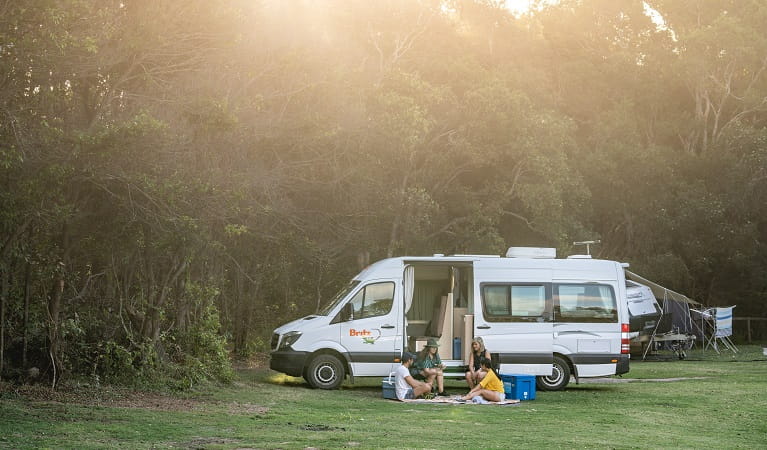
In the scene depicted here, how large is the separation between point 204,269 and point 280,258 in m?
5.06

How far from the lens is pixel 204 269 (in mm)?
21391

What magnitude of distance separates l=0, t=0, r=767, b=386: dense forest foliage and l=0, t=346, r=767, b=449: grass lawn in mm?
1771

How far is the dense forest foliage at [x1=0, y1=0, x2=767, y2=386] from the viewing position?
595 inches

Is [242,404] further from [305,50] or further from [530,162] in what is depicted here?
[530,162]

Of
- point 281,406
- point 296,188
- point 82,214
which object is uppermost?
point 296,188

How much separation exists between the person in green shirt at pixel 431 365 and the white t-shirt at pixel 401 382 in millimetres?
689

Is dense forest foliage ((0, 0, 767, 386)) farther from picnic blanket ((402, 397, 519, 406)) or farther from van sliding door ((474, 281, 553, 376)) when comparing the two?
van sliding door ((474, 281, 553, 376))

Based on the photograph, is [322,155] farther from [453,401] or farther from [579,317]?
[453,401]

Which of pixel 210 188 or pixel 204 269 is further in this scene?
pixel 204 269

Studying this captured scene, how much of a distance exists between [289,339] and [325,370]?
85cm

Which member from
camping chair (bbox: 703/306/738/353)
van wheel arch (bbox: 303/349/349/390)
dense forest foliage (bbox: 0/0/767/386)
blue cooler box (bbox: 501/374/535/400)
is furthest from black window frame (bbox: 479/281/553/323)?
camping chair (bbox: 703/306/738/353)

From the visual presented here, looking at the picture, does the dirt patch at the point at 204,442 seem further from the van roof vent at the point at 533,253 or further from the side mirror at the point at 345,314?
the van roof vent at the point at 533,253

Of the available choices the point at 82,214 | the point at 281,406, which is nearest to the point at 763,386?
the point at 281,406

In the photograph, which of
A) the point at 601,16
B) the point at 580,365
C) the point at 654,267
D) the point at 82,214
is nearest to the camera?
the point at 82,214
